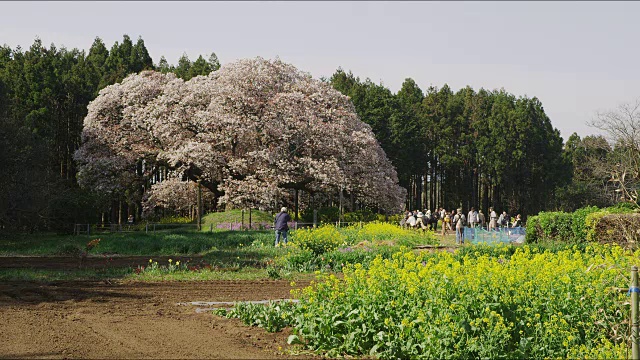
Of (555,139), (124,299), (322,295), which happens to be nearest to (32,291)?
(124,299)

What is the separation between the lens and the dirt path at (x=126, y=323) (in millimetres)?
7903

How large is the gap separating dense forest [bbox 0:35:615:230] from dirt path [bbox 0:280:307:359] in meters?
29.1

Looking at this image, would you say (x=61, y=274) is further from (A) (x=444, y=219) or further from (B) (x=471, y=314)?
(A) (x=444, y=219)

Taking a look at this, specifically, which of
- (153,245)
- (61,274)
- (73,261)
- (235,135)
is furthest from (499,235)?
(61,274)

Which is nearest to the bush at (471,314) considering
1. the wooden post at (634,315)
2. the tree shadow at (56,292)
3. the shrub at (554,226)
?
the wooden post at (634,315)

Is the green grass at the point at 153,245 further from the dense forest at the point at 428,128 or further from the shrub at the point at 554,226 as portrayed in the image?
the dense forest at the point at 428,128

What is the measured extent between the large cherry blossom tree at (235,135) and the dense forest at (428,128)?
3.98m

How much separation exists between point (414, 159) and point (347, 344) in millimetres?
54482

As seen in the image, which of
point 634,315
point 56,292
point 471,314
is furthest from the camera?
point 56,292

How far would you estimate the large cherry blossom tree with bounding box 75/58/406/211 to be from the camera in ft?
118

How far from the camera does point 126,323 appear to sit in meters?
9.62

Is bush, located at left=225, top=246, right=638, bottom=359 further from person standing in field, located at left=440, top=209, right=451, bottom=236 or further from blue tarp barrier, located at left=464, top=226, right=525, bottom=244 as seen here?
person standing in field, located at left=440, top=209, right=451, bottom=236

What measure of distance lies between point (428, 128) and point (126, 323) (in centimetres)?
5965

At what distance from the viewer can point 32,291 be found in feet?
42.6
